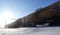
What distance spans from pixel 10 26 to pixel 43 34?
105 centimetres

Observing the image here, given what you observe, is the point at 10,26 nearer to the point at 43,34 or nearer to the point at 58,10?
the point at 43,34

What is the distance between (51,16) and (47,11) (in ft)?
0.49

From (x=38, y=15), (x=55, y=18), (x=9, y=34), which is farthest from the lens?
(x=38, y=15)

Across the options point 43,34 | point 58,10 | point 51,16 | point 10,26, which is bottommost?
point 43,34

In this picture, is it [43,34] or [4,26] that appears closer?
[43,34]

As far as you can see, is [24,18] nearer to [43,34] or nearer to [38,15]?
[38,15]

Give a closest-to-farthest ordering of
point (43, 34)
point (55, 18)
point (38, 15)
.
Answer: point (43, 34) → point (55, 18) → point (38, 15)

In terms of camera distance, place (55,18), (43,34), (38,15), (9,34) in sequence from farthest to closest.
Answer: (38,15) → (55,18) → (9,34) → (43,34)

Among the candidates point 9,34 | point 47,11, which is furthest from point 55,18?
point 9,34

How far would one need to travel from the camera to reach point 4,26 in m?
2.09

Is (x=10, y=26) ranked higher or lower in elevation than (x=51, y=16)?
lower

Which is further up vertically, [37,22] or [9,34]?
[37,22]

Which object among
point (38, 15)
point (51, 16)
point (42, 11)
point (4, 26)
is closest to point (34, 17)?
point (38, 15)

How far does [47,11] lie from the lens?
2.10 metres
